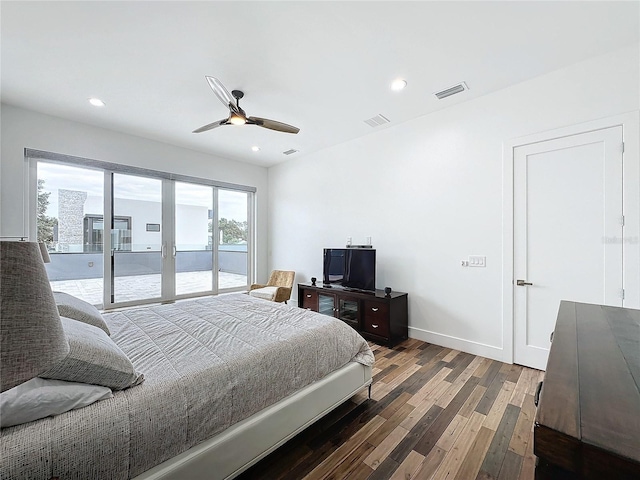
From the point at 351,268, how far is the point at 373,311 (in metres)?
0.74

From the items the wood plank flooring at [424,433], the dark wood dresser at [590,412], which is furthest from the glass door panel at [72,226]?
the dark wood dresser at [590,412]

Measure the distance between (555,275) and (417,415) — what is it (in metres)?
1.99

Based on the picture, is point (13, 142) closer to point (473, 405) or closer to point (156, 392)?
point (156, 392)

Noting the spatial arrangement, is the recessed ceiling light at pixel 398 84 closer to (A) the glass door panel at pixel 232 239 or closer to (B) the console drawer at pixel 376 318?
(B) the console drawer at pixel 376 318

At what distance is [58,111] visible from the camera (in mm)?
3332

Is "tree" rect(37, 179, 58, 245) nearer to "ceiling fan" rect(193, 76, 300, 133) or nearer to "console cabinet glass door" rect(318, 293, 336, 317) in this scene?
"ceiling fan" rect(193, 76, 300, 133)

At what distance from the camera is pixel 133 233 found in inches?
166

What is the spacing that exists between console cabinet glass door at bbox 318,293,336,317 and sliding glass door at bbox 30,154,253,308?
215 cm

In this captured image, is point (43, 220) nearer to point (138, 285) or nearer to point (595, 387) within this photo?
point (138, 285)

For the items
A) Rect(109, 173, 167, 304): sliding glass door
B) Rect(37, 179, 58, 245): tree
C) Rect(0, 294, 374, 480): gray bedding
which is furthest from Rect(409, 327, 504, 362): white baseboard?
Rect(37, 179, 58, 245): tree

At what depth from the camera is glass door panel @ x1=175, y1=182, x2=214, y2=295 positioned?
4.70 m

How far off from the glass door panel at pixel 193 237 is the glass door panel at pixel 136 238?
12.2 inches

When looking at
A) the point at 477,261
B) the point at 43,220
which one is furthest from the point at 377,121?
the point at 43,220

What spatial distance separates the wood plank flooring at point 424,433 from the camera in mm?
1548
